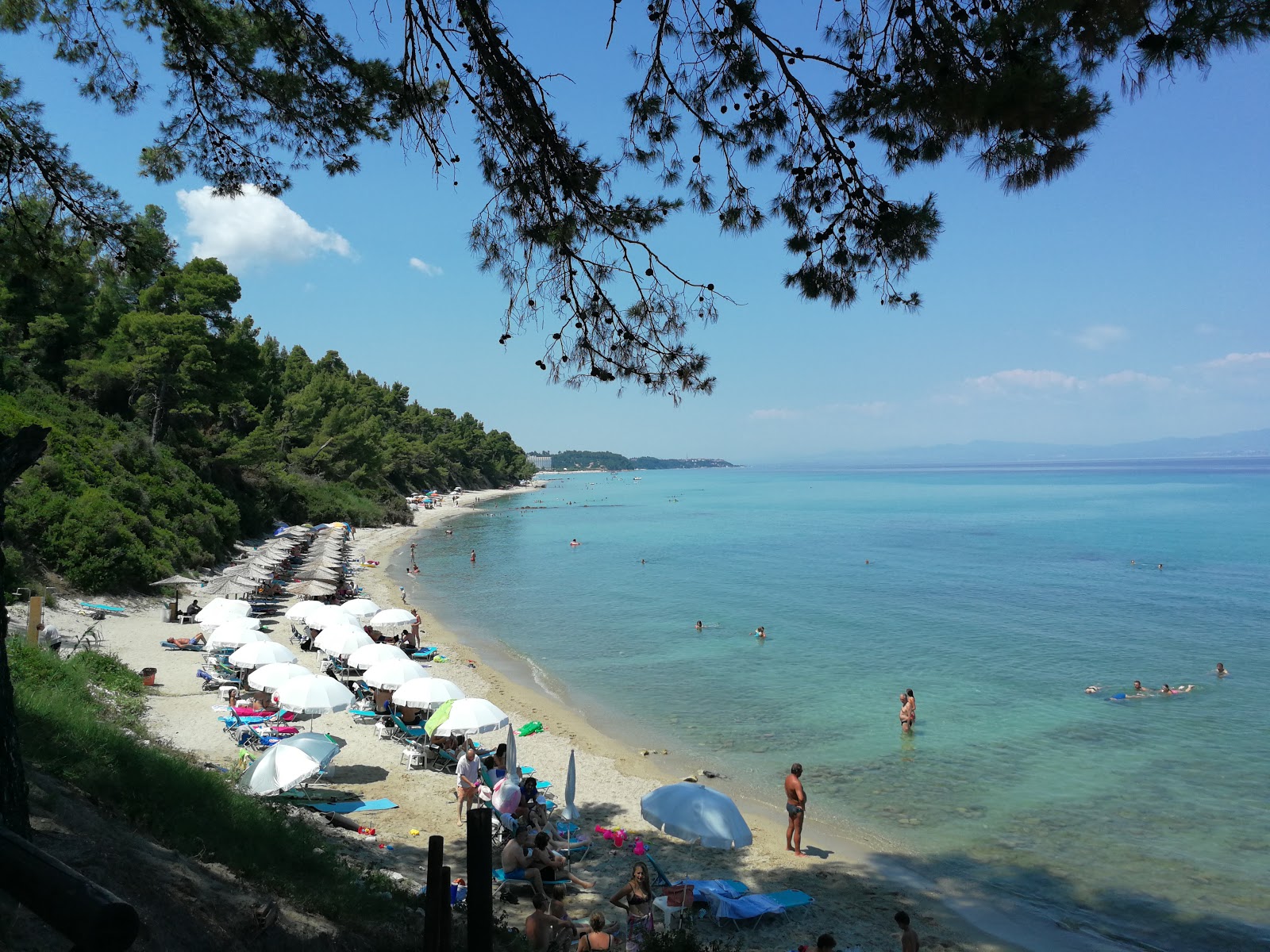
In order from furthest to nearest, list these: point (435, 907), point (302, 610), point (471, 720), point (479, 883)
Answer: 1. point (302, 610)
2. point (471, 720)
3. point (435, 907)
4. point (479, 883)

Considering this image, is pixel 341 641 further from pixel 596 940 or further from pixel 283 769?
pixel 596 940

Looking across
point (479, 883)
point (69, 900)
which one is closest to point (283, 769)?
point (479, 883)

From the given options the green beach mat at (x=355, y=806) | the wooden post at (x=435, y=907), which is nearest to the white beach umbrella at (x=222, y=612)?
the green beach mat at (x=355, y=806)

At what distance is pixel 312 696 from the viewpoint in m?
12.9

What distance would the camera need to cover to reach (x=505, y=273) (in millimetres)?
6270

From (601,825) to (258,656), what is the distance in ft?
26.5

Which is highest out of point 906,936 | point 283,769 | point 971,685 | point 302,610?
point 283,769

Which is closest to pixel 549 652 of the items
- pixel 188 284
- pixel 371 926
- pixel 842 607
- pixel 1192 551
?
pixel 842 607

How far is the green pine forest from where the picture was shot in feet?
25.5

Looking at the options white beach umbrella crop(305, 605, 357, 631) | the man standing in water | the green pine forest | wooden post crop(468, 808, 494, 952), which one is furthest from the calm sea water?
the green pine forest

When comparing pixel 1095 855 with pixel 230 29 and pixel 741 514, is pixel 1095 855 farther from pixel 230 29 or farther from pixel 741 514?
pixel 741 514

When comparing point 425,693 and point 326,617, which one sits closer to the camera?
point 425,693

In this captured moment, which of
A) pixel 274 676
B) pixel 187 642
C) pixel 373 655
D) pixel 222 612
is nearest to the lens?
pixel 274 676

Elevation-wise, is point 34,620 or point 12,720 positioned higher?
point 12,720
